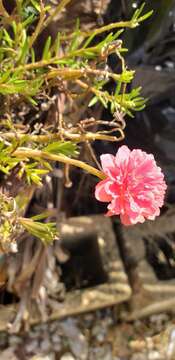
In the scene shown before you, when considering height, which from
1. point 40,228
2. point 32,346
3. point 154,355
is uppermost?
point 40,228

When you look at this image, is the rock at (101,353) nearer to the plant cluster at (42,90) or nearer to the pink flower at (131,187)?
the plant cluster at (42,90)

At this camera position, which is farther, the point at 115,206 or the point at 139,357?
Answer: the point at 139,357

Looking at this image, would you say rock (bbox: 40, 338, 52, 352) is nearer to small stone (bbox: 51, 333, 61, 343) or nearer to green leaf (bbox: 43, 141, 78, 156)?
small stone (bbox: 51, 333, 61, 343)

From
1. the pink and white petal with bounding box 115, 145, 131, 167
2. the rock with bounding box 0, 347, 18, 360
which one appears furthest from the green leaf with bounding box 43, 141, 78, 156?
the rock with bounding box 0, 347, 18, 360

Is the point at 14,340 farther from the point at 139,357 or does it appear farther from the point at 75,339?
the point at 139,357

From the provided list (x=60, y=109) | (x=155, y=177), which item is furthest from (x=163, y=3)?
(x=155, y=177)

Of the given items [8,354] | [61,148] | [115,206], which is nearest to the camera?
[115,206]

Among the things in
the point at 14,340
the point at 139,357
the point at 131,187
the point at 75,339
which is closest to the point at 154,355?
the point at 139,357
